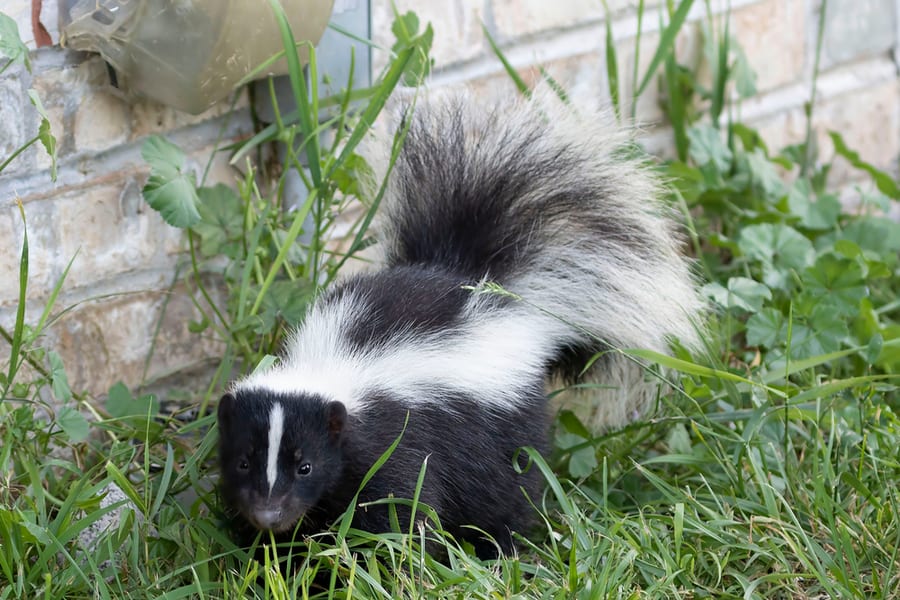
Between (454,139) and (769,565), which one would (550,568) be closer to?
(769,565)

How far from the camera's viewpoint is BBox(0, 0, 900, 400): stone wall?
319 centimetres

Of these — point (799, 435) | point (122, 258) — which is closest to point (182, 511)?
point (122, 258)

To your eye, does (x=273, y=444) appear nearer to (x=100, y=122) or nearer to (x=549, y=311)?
(x=549, y=311)

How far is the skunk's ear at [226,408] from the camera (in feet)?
9.09

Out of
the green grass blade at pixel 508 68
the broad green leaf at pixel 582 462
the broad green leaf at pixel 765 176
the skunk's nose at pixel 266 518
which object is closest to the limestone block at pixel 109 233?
the skunk's nose at pixel 266 518

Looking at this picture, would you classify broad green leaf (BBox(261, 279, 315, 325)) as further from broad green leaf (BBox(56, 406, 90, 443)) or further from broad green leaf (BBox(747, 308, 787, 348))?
broad green leaf (BBox(747, 308, 787, 348))

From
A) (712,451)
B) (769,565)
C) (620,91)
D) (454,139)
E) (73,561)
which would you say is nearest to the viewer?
(73,561)

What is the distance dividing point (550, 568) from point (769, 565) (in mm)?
519

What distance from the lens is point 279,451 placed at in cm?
271

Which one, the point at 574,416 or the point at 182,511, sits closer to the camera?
the point at 182,511

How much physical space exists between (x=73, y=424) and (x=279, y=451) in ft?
2.00

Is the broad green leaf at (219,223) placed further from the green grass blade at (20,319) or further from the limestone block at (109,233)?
the green grass blade at (20,319)

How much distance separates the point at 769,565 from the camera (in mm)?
2854

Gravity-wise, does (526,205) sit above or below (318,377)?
above
